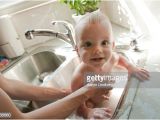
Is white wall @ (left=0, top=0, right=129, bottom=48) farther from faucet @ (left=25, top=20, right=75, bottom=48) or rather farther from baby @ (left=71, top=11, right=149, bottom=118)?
baby @ (left=71, top=11, right=149, bottom=118)

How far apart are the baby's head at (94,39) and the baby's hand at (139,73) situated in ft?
0.24

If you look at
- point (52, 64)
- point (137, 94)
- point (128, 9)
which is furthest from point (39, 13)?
point (137, 94)

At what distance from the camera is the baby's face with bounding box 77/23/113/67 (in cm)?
60

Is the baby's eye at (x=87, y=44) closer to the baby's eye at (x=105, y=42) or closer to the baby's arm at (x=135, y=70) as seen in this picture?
A: the baby's eye at (x=105, y=42)

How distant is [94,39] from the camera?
597 mm

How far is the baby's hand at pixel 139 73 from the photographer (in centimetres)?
61

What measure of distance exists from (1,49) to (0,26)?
0.10 m

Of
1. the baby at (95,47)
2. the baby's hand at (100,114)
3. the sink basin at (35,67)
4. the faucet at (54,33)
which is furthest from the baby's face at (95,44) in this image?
the sink basin at (35,67)

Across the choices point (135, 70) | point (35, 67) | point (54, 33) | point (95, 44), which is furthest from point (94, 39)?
point (35, 67)

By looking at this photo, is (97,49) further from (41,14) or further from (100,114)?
(41,14)

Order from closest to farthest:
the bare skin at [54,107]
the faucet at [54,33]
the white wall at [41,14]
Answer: the bare skin at [54,107] < the faucet at [54,33] < the white wall at [41,14]

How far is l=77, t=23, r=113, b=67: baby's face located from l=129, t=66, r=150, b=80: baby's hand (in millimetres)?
74

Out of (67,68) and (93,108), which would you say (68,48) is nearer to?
(67,68)

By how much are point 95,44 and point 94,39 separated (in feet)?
0.04
